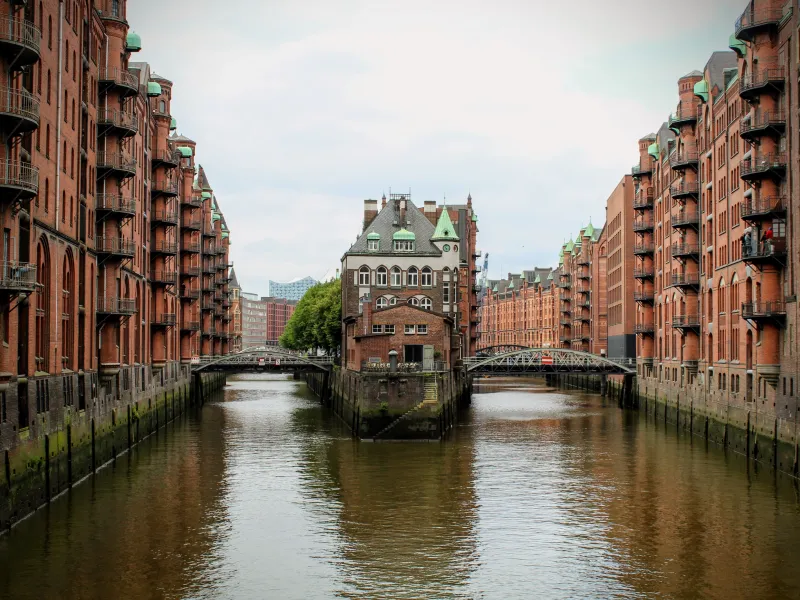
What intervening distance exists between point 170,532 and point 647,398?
56912 millimetres

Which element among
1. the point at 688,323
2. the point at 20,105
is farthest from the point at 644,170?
the point at 20,105

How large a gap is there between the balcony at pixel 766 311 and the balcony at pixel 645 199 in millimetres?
38399

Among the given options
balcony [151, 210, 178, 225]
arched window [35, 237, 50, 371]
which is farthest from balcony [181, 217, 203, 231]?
arched window [35, 237, 50, 371]

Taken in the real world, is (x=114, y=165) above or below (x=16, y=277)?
above

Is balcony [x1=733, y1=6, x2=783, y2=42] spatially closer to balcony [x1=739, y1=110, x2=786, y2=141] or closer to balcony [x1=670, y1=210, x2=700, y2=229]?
balcony [x1=739, y1=110, x2=786, y2=141]

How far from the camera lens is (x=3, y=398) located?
98.9ft

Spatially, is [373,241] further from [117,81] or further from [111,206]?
[117,81]

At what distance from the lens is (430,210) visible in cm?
10000

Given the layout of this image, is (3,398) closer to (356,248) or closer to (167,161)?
(167,161)

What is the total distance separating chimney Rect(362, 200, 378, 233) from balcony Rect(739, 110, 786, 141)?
51.7m

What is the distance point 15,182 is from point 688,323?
47.5m

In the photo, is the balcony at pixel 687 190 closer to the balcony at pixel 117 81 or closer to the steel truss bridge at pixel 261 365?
the steel truss bridge at pixel 261 365

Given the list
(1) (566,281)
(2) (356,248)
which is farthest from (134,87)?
(1) (566,281)

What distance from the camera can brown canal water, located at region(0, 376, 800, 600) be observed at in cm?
2708
